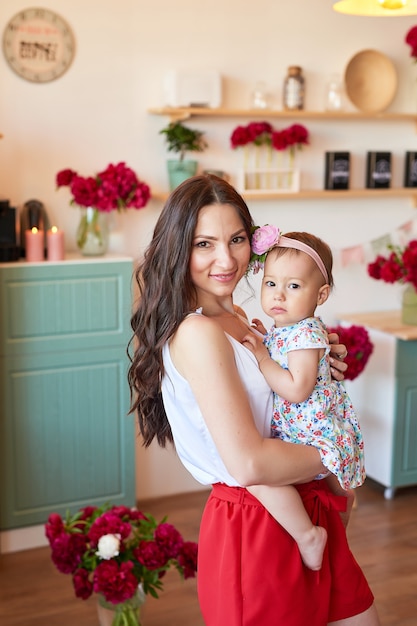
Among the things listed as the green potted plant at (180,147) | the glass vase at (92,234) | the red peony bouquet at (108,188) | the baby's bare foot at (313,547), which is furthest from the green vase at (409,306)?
the baby's bare foot at (313,547)

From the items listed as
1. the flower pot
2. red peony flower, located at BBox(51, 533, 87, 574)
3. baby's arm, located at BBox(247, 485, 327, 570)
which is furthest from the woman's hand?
the flower pot

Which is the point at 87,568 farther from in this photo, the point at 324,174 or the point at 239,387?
the point at 324,174

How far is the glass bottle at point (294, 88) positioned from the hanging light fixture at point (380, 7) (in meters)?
1.84

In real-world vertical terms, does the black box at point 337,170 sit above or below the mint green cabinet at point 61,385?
above

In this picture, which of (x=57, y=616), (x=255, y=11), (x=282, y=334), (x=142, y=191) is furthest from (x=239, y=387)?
(x=255, y=11)

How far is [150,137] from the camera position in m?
3.78

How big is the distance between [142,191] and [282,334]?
191 cm

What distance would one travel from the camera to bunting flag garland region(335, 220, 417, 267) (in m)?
4.23

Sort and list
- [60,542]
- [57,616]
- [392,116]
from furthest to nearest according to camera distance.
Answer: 1. [392,116]
2. [57,616]
3. [60,542]

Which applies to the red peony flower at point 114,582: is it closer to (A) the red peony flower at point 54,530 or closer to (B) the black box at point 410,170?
(A) the red peony flower at point 54,530

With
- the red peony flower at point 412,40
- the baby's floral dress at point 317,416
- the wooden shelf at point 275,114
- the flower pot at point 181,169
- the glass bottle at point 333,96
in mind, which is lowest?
the baby's floral dress at point 317,416

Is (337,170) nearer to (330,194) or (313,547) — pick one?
(330,194)

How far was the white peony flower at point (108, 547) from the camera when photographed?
2.53m

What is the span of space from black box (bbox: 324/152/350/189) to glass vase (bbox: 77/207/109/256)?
1187mm
